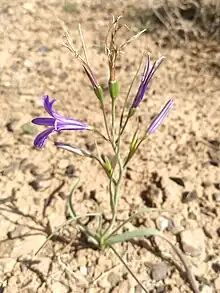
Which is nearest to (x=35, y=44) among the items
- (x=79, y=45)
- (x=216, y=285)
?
(x=79, y=45)

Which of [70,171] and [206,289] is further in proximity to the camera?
[70,171]

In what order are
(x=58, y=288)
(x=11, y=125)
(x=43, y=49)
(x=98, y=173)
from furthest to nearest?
(x=43, y=49) < (x=11, y=125) < (x=98, y=173) < (x=58, y=288)

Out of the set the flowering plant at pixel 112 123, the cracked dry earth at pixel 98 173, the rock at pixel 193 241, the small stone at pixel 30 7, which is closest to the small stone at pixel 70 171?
Answer: the cracked dry earth at pixel 98 173

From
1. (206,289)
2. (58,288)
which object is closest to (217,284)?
(206,289)

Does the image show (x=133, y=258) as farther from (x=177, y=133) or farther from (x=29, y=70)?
(x=29, y=70)

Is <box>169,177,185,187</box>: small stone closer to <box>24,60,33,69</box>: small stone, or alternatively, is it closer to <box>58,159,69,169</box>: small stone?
<box>58,159,69,169</box>: small stone

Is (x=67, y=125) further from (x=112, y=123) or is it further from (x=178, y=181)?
(x=178, y=181)
